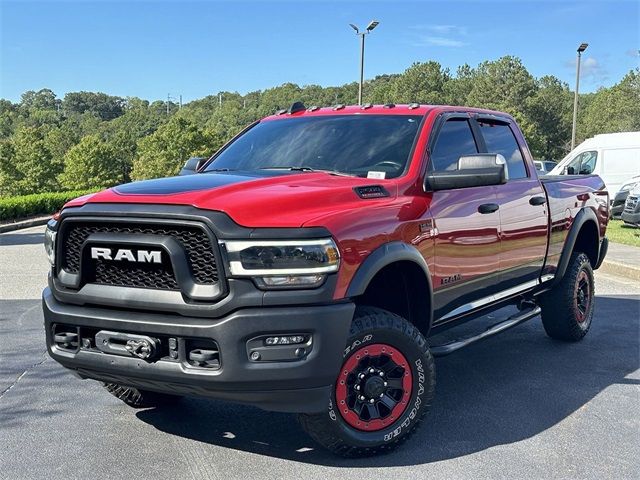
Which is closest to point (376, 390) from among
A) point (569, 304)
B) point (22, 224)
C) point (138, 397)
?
point (138, 397)

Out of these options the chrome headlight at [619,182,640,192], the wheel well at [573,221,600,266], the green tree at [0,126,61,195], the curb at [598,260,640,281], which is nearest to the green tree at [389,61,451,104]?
the green tree at [0,126,61,195]

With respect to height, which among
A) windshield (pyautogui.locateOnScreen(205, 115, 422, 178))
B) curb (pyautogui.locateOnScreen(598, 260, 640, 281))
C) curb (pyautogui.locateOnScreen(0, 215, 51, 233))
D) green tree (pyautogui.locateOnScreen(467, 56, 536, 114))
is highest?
green tree (pyautogui.locateOnScreen(467, 56, 536, 114))

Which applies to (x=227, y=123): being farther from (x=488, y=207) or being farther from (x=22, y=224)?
(x=488, y=207)

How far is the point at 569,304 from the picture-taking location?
6184 millimetres

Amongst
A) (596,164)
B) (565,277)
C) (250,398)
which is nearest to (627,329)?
(565,277)

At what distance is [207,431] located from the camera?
164 inches

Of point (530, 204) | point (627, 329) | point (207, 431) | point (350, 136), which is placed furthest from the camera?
point (627, 329)

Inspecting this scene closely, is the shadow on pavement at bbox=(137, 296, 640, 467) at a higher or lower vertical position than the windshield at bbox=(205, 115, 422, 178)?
lower

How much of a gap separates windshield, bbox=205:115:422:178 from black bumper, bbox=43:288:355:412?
1.34m

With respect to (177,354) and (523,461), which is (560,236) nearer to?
(523,461)

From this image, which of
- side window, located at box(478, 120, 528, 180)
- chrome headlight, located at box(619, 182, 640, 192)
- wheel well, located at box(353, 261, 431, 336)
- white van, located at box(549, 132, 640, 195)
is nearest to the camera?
wheel well, located at box(353, 261, 431, 336)

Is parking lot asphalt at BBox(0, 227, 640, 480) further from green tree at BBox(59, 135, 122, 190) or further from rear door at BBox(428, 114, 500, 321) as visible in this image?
green tree at BBox(59, 135, 122, 190)

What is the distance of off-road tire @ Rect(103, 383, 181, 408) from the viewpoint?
14.4ft

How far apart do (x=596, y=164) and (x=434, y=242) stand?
17.8 metres
